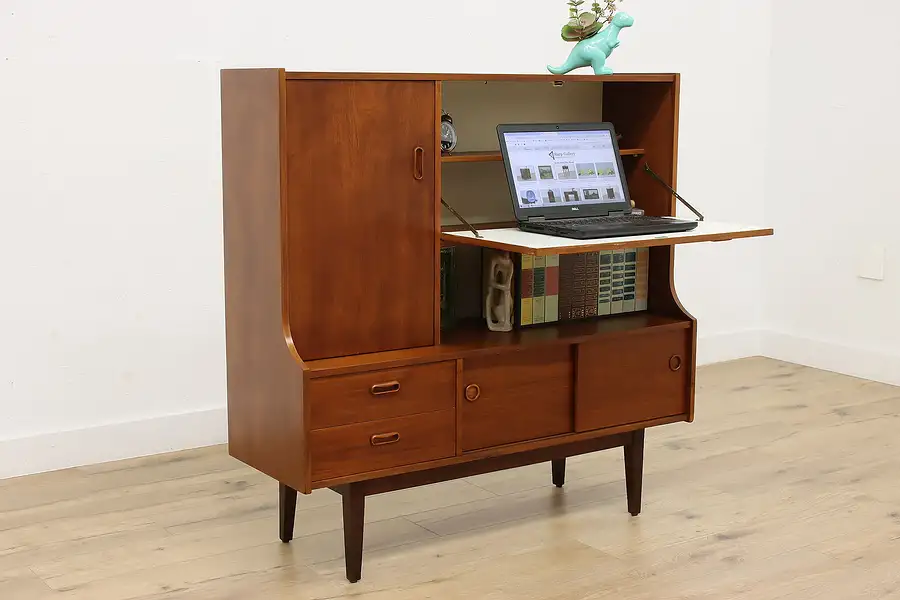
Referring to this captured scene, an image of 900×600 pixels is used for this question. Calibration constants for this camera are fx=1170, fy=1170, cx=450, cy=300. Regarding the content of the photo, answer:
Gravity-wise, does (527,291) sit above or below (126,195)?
below

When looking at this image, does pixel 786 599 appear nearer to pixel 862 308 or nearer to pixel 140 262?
pixel 140 262

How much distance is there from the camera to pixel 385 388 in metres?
2.65

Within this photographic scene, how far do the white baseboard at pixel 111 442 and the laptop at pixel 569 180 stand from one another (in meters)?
1.48

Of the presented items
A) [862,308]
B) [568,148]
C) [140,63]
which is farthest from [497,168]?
[862,308]

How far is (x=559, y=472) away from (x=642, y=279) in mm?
614

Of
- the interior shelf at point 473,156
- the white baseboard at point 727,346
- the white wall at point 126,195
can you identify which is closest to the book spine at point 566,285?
the interior shelf at point 473,156

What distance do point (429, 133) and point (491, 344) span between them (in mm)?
532

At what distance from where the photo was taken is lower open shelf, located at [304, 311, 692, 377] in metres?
2.62

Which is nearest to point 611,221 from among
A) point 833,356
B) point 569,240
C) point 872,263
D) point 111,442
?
point 569,240

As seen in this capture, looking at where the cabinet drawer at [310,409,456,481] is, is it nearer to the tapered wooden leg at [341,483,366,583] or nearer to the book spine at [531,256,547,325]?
the tapered wooden leg at [341,483,366,583]

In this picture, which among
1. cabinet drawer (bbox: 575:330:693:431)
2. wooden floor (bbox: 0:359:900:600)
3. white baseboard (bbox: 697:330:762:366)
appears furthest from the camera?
white baseboard (bbox: 697:330:762:366)

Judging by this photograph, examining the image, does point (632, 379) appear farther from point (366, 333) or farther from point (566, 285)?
point (366, 333)

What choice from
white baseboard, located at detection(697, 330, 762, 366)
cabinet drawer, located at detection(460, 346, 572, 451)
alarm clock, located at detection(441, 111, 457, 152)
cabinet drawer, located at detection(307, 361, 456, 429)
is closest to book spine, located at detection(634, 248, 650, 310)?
cabinet drawer, located at detection(460, 346, 572, 451)

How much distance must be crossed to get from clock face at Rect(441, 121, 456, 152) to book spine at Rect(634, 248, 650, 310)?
25.5 inches
